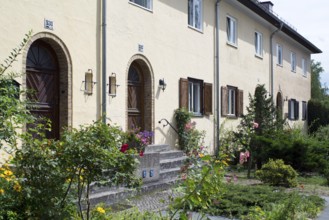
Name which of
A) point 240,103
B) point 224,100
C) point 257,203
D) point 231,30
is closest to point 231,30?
point 231,30

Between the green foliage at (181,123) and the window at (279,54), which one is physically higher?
the window at (279,54)

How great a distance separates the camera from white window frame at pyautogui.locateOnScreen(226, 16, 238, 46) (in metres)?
17.3

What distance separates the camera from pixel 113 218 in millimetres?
5250

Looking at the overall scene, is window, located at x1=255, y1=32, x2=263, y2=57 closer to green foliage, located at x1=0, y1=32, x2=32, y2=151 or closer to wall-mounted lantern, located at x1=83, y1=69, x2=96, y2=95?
wall-mounted lantern, located at x1=83, y1=69, x2=96, y2=95

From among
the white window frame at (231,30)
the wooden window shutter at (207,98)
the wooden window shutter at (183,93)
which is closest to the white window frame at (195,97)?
the wooden window shutter at (207,98)

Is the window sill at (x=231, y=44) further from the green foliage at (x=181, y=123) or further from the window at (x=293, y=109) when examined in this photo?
the window at (x=293, y=109)

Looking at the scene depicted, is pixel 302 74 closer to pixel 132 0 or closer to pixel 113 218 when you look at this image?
pixel 132 0

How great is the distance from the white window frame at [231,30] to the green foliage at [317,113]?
13.1 metres

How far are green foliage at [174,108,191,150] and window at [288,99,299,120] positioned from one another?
13856mm

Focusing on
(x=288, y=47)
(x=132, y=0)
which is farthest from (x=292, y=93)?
(x=132, y=0)

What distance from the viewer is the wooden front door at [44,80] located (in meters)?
8.68

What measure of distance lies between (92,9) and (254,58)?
1161cm

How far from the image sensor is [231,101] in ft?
58.0

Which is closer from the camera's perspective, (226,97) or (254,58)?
(226,97)
